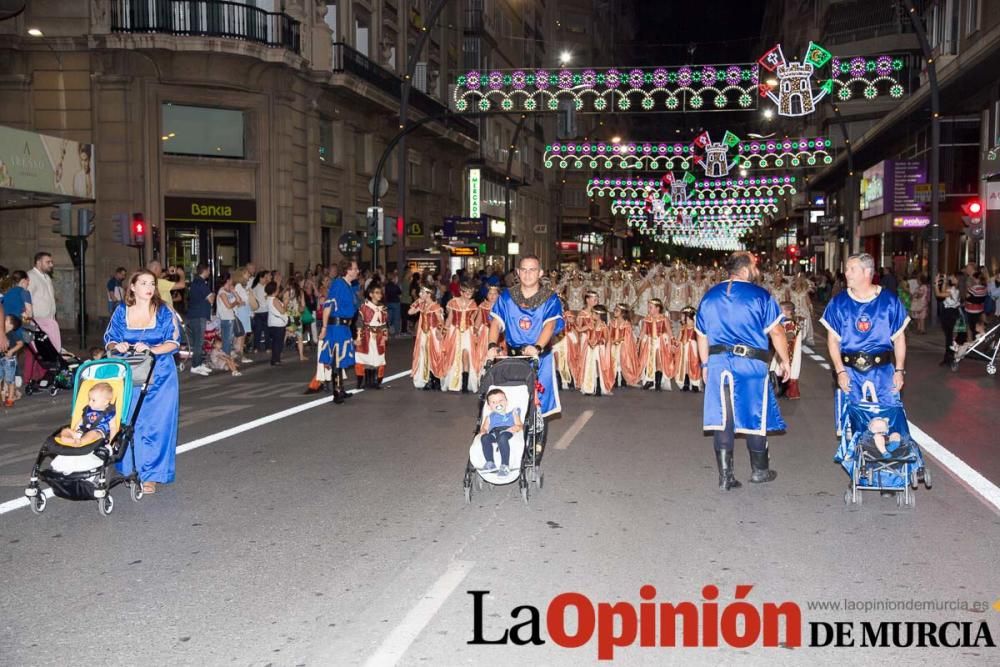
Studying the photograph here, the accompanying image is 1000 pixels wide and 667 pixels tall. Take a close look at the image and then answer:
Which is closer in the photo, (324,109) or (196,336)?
(196,336)

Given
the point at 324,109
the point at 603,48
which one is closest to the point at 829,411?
the point at 324,109

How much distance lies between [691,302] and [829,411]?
1218cm

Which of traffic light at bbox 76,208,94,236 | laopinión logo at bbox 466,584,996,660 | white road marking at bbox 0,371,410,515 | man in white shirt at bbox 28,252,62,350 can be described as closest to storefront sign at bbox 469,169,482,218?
traffic light at bbox 76,208,94,236

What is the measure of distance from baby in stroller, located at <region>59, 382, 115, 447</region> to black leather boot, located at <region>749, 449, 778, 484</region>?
4.86m

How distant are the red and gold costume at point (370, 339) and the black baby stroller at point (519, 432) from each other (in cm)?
726

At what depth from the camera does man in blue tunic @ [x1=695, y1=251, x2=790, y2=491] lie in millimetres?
8008

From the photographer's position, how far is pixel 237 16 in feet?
94.0

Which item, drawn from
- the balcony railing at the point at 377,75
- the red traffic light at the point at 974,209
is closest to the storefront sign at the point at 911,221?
the red traffic light at the point at 974,209

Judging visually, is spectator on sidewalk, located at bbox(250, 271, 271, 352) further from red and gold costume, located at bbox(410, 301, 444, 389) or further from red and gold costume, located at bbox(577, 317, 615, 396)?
red and gold costume, located at bbox(577, 317, 615, 396)

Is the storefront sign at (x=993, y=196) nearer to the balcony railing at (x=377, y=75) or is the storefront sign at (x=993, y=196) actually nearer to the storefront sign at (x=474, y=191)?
the balcony railing at (x=377, y=75)

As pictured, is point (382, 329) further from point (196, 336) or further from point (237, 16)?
point (237, 16)

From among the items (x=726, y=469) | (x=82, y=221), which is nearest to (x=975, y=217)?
A: (x=82, y=221)

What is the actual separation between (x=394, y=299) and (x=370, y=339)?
12007mm

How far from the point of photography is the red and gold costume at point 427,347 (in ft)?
50.7
